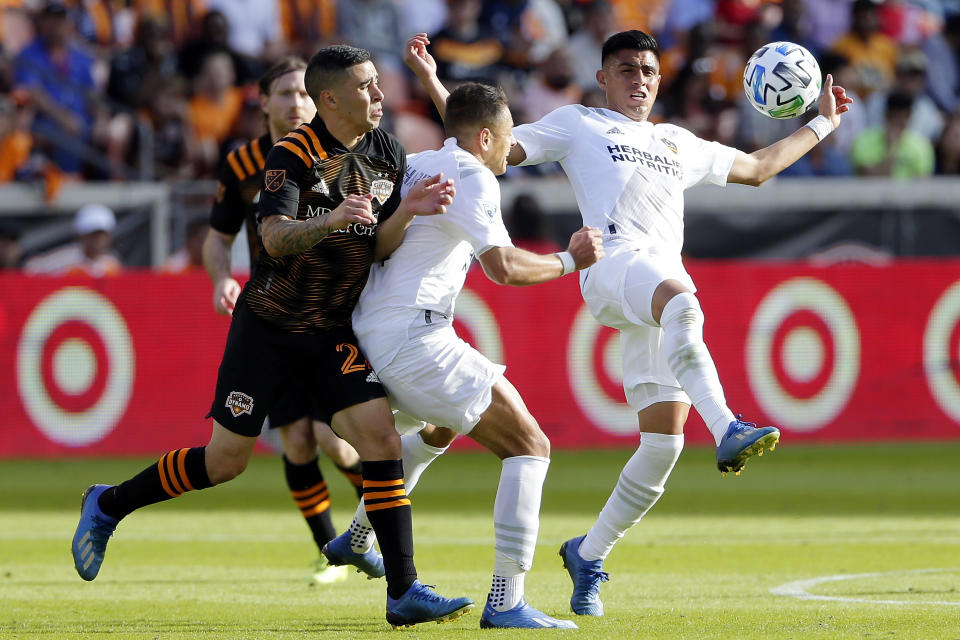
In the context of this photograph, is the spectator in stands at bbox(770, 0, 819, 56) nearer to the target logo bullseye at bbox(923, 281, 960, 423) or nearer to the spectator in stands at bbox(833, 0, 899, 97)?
the spectator in stands at bbox(833, 0, 899, 97)

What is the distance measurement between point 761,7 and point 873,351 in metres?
5.90

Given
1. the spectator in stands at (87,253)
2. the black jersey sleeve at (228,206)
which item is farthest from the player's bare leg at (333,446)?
the spectator in stands at (87,253)

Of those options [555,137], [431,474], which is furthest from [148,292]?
[555,137]

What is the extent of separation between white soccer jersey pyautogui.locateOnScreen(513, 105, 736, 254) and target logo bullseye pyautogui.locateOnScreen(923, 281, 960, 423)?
7541 millimetres

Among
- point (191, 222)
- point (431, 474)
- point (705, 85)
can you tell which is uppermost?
point (705, 85)

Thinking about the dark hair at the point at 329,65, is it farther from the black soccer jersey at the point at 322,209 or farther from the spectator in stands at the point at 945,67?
the spectator in stands at the point at 945,67

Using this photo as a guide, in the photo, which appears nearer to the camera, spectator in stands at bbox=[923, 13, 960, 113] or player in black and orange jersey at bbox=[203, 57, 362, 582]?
player in black and orange jersey at bbox=[203, 57, 362, 582]

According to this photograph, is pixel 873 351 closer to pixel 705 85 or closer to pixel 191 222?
pixel 705 85

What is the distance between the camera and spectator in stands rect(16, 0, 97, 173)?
14.8 m

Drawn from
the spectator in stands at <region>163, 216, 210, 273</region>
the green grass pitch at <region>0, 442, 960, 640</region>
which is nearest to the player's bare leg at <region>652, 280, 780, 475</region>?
the green grass pitch at <region>0, 442, 960, 640</region>

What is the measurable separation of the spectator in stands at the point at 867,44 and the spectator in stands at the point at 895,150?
58.2 inches

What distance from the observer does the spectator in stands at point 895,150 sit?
15570 mm

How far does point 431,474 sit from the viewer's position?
12438mm

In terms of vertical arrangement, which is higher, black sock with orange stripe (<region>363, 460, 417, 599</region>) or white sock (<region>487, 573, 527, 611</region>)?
black sock with orange stripe (<region>363, 460, 417, 599</region>)
